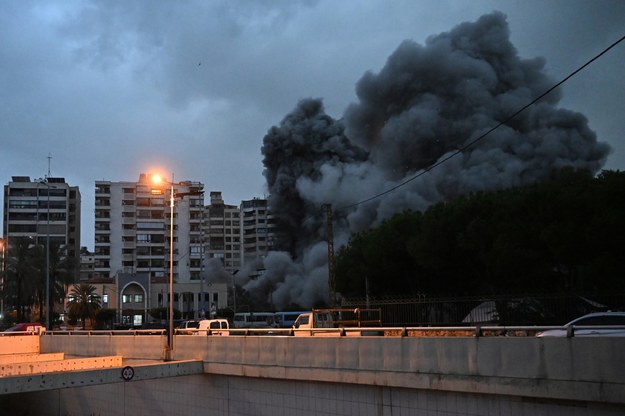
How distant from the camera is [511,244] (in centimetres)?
→ 3725

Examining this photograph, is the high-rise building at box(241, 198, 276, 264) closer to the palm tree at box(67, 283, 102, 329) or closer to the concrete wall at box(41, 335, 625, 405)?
the palm tree at box(67, 283, 102, 329)

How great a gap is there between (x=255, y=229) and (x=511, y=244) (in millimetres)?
106384

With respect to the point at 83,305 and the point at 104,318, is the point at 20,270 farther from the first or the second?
the point at 104,318

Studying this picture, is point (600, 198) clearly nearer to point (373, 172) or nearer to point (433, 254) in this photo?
point (433, 254)

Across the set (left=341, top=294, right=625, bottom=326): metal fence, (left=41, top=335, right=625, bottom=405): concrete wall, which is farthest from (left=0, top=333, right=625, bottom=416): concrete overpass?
(left=341, top=294, right=625, bottom=326): metal fence

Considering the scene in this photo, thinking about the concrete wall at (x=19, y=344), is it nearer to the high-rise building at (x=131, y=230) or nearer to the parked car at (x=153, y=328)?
the parked car at (x=153, y=328)

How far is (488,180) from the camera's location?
76.6m

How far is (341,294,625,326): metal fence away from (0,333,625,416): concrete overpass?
10.7 m

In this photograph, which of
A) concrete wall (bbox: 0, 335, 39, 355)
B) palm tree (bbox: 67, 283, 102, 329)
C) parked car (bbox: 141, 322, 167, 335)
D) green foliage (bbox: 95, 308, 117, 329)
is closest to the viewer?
parked car (bbox: 141, 322, 167, 335)

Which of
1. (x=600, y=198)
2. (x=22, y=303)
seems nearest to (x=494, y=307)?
(x=600, y=198)

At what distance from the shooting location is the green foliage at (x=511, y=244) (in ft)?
109

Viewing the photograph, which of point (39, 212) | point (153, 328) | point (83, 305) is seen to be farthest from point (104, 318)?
point (39, 212)

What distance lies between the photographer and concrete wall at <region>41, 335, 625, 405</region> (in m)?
9.88

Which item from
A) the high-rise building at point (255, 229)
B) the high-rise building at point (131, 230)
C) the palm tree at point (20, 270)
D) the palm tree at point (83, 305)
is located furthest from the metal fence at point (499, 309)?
the high-rise building at point (255, 229)
